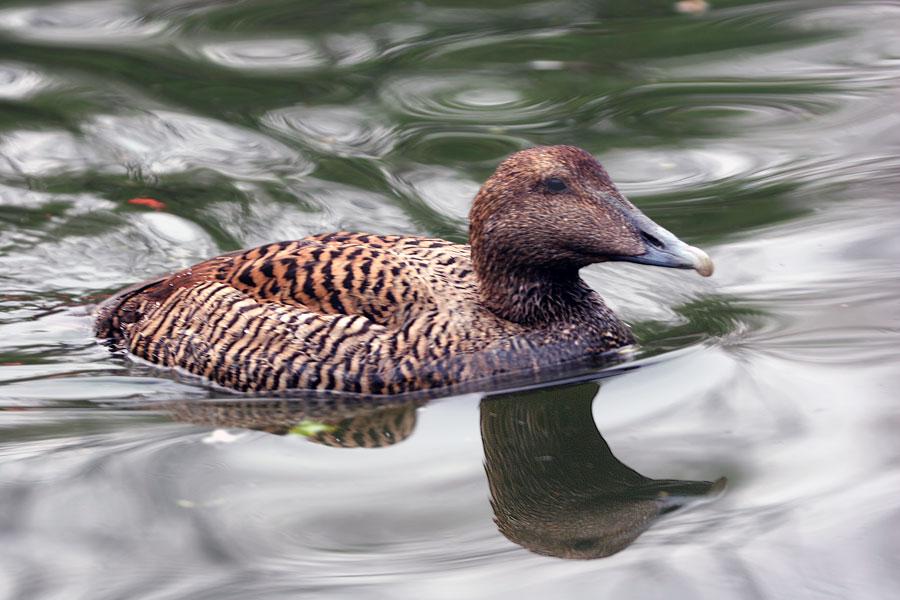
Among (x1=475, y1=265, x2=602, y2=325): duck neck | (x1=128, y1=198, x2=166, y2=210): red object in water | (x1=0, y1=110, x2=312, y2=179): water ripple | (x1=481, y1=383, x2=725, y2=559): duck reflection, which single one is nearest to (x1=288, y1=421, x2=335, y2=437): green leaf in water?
(x1=481, y1=383, x2=725, y2=559): duck reflection

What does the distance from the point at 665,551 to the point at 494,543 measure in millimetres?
644

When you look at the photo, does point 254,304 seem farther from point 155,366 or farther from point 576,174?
point 576,174

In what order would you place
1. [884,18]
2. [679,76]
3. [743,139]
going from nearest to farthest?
[743,139] → [679,76] → [884,18]

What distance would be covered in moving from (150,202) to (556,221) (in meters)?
3.40

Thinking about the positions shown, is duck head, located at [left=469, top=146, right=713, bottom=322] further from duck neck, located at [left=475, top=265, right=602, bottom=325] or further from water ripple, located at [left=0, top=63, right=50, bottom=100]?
water ripple, located at [left=0, top=63, right=50, bottom=100]

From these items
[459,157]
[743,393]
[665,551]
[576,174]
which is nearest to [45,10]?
[459,157]

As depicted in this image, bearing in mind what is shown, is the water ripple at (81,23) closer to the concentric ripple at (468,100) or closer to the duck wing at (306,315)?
the concentric ripple at (468,100)

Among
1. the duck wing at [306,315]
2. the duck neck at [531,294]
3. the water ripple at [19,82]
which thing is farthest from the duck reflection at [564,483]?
the water ripple at [19,82]

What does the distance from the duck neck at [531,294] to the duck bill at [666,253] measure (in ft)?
1.31

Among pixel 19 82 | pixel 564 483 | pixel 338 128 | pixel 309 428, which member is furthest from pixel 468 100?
pixel 564 483

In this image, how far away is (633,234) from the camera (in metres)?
5.64

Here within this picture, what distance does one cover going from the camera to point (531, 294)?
5930mm

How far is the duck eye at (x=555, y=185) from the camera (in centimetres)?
573

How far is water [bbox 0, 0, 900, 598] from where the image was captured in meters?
4.45
